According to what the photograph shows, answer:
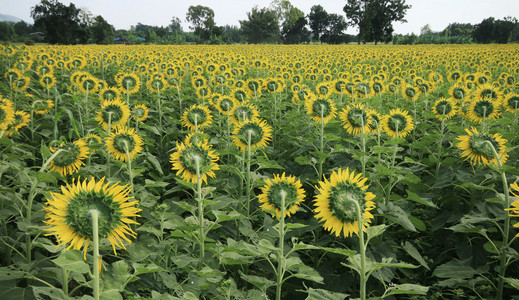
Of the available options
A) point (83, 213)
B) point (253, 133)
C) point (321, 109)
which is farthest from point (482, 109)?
point (83, 213)

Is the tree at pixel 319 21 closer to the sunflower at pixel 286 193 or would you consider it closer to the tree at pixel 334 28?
the tree at pixel 334 28

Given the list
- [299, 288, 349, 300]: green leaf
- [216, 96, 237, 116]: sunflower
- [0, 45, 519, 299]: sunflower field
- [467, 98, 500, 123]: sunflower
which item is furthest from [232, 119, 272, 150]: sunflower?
[467, 98, 500, 123]: sunflower

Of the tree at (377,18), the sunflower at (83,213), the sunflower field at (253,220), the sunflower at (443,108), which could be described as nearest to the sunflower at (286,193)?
the sunflower field at (253,220)

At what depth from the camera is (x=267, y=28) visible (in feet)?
209

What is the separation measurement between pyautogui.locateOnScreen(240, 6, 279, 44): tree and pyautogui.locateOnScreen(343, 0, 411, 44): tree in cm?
1423

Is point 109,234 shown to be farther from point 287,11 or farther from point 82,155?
point 287,11

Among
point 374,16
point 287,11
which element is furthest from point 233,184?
point 287,11

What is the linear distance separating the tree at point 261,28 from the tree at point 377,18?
46.7 feet

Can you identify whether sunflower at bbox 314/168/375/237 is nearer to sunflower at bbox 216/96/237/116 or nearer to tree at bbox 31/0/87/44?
sunflower at bbox 216/96/237/116

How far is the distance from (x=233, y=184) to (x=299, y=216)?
861mm

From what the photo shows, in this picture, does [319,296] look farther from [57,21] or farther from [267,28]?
[267,28]

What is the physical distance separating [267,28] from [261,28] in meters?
1.34

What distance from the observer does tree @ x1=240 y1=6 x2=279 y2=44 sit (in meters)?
63.3

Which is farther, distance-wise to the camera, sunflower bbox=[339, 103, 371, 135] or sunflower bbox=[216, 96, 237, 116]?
sunflower bbox=[216, 96, 237, 116]
